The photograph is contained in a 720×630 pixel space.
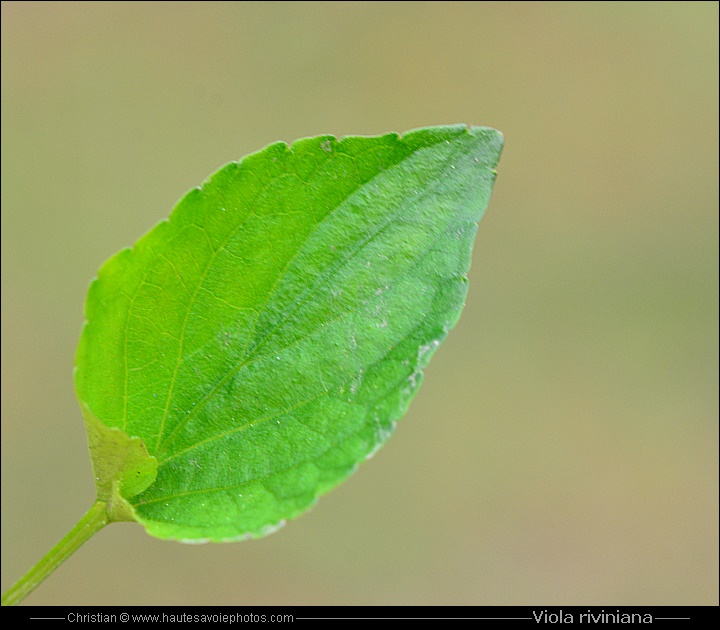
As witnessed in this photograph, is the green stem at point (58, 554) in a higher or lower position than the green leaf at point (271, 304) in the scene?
lower

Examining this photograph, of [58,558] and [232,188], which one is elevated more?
[232,188]

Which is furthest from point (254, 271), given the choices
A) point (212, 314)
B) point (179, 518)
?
point (179, 518)

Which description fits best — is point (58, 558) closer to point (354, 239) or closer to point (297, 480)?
point (297, 480)

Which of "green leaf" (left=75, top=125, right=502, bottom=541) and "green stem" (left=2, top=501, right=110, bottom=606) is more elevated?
"green leaf" (left=75, top=125, right=502, bottom=541)

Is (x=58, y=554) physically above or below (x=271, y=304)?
below
